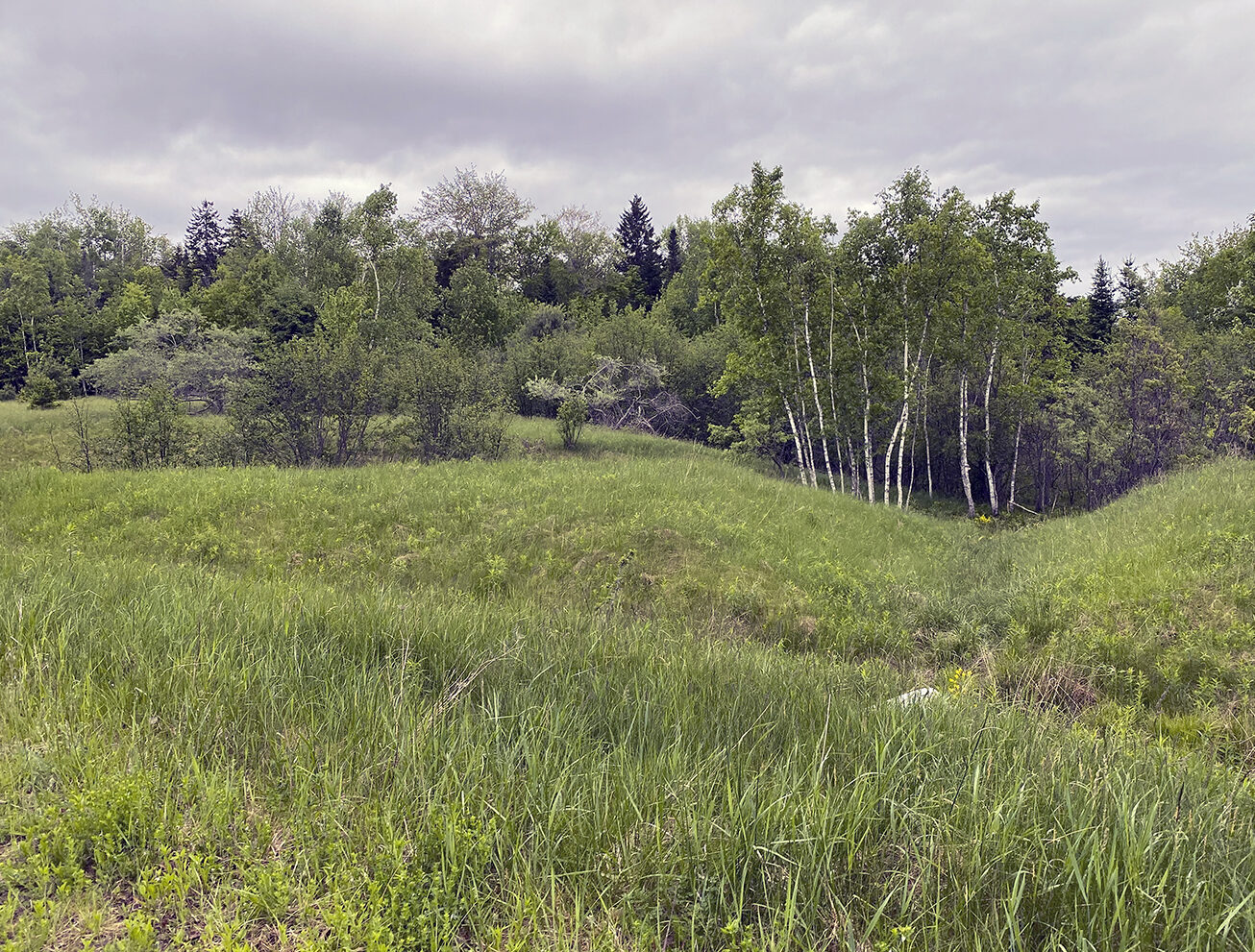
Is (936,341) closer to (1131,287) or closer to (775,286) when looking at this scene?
(775,286)

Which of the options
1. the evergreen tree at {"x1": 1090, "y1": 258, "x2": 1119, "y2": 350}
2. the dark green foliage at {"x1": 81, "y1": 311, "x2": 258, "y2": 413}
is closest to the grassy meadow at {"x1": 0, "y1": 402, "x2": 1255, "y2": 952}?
the dark green foliage at {"x1": 81, "y1": 311, "x2": 258, "y2": 413}

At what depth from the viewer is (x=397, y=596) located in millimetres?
Answer: 5211

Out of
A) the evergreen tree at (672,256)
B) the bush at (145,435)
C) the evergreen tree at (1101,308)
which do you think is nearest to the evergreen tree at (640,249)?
the evergreen tree at (672,256)

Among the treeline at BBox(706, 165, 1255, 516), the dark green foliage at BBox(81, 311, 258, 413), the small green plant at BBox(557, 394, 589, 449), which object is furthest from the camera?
the dark green foliage at BBox(81, 311, 258, 413)

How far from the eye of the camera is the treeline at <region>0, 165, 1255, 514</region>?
19.5 meters

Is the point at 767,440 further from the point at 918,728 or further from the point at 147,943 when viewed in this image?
the point at 147,943

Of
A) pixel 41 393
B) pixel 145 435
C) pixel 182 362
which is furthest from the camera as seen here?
pixel 41 393

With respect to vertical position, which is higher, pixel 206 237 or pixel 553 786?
pixel 206 237

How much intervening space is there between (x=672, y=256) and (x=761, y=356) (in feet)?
154

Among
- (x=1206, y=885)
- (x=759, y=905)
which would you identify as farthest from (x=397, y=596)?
(x=1206, y=885)

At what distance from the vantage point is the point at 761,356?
75.9 ft

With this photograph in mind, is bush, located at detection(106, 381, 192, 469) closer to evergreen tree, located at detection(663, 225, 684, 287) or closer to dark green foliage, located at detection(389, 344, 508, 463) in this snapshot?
dark green foliage, located at detection(389, 344, 508, 463)

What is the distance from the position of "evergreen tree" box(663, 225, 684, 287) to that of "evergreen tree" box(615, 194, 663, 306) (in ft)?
2.83

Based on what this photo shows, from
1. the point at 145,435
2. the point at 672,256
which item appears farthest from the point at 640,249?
the point at 145,435
